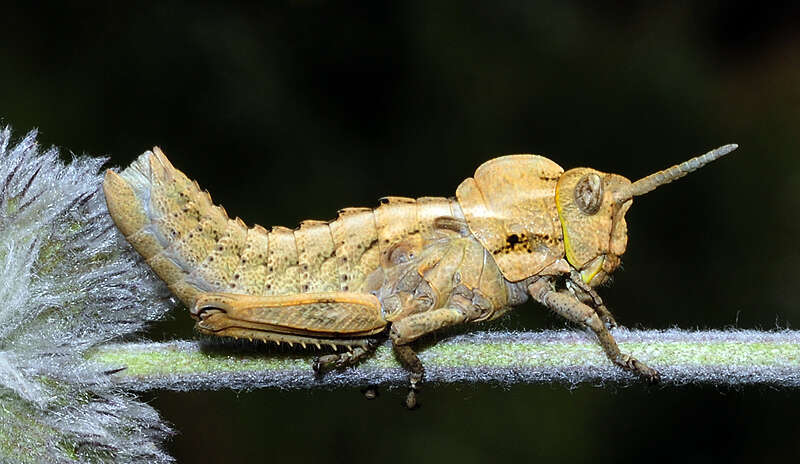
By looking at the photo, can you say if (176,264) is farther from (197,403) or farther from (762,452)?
(762,452)

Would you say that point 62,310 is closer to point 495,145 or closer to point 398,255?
point 398,255

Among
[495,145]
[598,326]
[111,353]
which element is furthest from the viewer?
[495,145]

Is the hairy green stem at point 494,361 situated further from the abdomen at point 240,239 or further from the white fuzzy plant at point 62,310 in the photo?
the abdomen at point 240,239

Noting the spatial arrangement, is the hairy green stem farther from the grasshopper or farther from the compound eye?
the compound eye

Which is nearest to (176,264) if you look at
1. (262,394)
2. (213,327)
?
(213,327)

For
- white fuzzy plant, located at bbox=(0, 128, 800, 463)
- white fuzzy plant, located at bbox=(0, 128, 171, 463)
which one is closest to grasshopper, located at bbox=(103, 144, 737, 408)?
white fuzzy plant, located at bbox=(0, 128, 800, 463)

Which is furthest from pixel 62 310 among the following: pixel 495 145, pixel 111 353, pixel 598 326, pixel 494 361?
pixel 495 145
